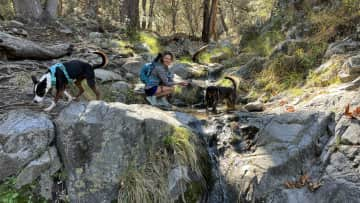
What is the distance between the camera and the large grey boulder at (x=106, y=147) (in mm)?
4789

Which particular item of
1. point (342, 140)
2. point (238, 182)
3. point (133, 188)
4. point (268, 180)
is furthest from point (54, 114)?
point (342, 140)

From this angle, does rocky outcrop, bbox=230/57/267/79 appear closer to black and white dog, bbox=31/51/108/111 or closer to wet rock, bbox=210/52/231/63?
wet rock, bbox=210/52/231/63

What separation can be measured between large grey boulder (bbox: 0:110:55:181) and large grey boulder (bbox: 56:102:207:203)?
206mm

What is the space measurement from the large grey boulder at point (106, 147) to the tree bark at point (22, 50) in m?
3.02

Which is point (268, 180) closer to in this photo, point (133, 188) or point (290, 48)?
point (133, 188)

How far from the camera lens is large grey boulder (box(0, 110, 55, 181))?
4625 millimetres

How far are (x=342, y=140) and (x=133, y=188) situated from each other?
9.80ft

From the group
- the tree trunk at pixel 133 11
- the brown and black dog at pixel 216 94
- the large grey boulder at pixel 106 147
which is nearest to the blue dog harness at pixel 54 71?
the large grey boulder at pixel 106 147

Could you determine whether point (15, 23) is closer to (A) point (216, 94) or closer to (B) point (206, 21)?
(A) point (216, 94)

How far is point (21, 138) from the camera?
15.7 ft

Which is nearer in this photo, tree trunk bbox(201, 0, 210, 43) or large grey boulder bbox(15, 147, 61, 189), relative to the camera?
large grey boulder bbox(15, 147, 61, 189)

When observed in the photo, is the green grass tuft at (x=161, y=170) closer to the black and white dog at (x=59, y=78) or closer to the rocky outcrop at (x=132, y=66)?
the black and white dog at (x=59, y=78)

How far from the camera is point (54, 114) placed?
539 centimetres

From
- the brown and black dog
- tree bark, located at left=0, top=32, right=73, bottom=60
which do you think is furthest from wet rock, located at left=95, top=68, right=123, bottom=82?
the brown and black dog
